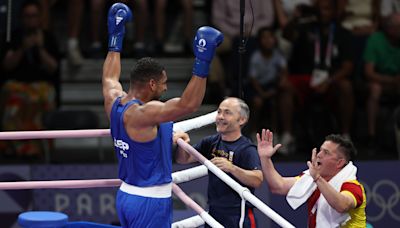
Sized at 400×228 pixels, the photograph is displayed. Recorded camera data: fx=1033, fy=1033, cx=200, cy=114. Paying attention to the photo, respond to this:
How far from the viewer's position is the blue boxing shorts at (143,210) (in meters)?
6.28

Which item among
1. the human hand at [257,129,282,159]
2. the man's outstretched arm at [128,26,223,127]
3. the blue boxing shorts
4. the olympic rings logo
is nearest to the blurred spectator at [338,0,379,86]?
the olympic rings logo

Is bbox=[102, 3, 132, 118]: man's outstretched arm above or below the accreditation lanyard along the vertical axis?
above

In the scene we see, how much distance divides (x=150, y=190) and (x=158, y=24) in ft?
17.2

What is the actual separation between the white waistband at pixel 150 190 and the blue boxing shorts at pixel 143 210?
2 centimetres

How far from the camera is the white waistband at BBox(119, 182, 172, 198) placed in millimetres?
6297

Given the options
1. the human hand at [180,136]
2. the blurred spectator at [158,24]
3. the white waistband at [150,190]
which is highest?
the blurred spectator at [158,24]

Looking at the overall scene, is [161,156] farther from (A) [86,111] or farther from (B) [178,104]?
(A) [86,111]

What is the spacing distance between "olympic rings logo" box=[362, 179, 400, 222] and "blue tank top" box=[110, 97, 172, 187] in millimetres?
4105

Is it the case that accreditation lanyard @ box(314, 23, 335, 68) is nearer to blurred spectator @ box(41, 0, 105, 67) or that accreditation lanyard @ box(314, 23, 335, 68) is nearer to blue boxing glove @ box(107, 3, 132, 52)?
blurred spectator @ box(41, 0, 105, 67)

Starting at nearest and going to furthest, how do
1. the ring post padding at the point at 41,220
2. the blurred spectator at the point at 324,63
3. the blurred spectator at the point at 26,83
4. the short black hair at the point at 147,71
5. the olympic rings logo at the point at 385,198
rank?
the short black hair at the point at 147,71 → the ring post padding at the point at 41,220 → the olympic rings logo at the point at 385,198 → the blurred spectator at the point at 26,83 → the blurred spectator at the point at 324,63

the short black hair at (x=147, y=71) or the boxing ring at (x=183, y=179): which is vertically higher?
the short black hair at (x=147, y=71)

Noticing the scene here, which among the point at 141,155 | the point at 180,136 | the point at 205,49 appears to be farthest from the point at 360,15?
the point at 205,49

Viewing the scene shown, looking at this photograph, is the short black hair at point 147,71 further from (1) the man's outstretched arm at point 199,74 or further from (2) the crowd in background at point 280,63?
(2) the crowd in background at point 280,63

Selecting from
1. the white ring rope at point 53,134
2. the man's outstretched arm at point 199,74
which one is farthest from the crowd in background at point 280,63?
the man's outstretched arm at point 199,74
